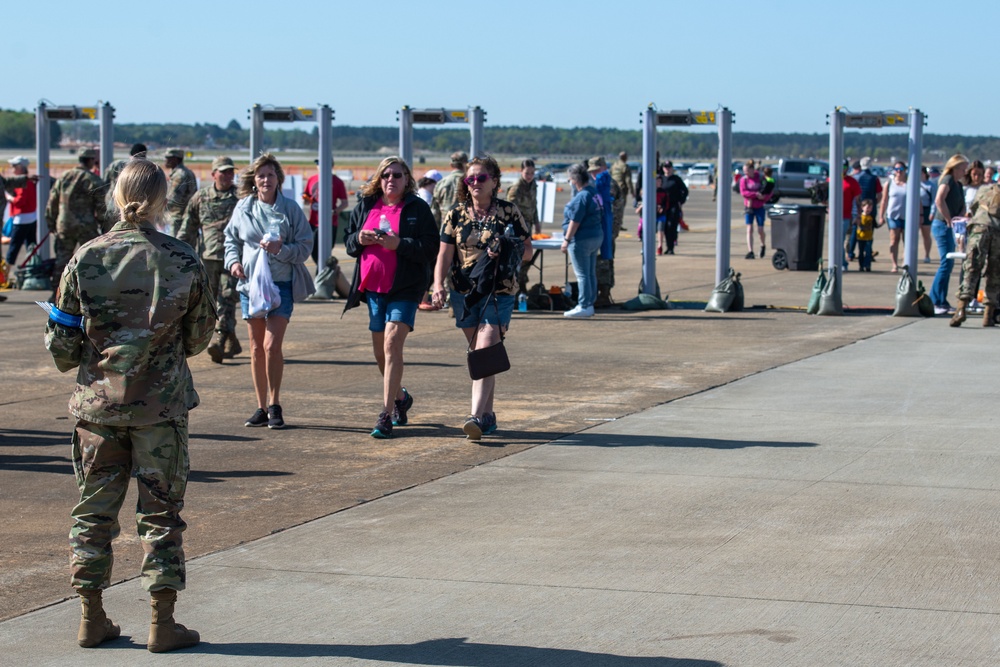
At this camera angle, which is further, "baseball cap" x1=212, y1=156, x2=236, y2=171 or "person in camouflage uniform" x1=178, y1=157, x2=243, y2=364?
"person in camouflage uniform" x1=178, y1=157, x2=243, y2=364

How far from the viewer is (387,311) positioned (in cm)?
912

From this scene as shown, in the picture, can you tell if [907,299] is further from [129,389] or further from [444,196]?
[129,389]

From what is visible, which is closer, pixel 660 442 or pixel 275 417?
pixel 660 442

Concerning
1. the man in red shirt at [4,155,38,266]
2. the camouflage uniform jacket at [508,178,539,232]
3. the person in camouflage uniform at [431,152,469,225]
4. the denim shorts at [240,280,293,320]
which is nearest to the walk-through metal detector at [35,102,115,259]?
the man in red shirt at [4,155,38,266]

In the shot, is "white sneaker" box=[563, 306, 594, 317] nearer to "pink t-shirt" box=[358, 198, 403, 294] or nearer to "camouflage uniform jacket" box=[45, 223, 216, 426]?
"pink t-shirt" box=[358, 198, 403, 294]

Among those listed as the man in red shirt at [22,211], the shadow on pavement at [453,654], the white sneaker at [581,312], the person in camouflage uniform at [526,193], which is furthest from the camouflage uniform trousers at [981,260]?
the man in red shirt at [22,211]

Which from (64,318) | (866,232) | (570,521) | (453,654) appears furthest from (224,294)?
(866,232)

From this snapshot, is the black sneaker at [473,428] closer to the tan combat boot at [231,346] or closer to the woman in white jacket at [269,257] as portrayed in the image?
the woman in white jacket at [269,257]

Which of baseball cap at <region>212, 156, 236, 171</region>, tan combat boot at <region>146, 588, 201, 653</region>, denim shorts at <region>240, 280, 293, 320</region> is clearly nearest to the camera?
tan combat boot at <region>146, 588, 201, 653</region>

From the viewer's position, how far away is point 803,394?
10.8 meters

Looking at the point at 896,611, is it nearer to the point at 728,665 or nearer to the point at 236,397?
the point at 728,665

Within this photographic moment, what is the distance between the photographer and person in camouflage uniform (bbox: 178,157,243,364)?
39.8 feet

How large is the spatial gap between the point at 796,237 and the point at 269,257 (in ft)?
50.1

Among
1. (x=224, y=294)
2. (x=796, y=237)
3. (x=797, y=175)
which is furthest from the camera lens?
(x=797, y=175)
